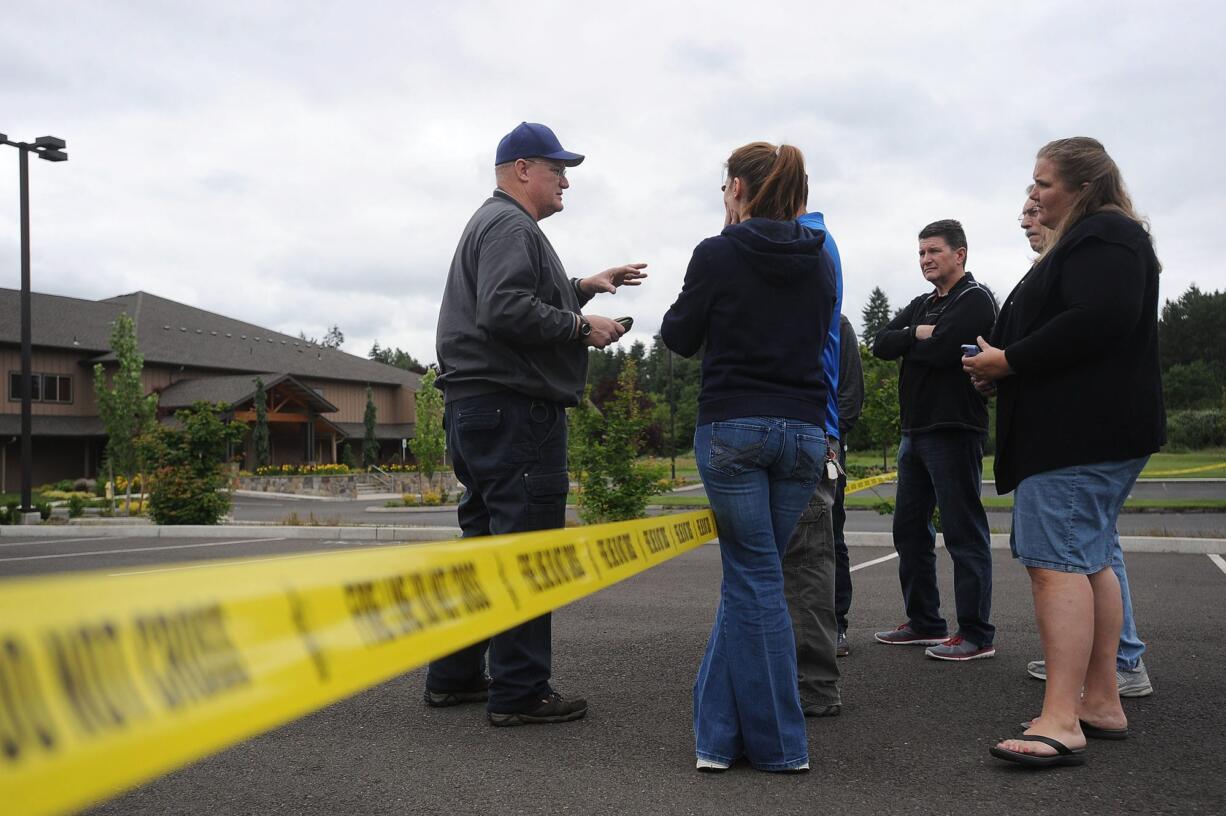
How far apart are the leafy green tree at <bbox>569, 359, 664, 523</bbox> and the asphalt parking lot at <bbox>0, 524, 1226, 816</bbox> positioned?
773 centimetres

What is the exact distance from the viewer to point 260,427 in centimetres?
4131

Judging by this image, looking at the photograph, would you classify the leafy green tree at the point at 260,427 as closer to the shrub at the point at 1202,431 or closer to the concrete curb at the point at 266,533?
the concrete curb at the point at 266,533

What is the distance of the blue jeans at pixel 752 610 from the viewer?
9.85 feet

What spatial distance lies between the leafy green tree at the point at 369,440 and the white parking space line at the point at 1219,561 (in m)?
45.2

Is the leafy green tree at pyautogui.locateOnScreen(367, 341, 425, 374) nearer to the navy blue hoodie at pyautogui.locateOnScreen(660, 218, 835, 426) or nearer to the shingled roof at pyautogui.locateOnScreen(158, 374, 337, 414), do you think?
the shingled roof at pyautogui.locateOnScreen(158, 374, 337, 414)

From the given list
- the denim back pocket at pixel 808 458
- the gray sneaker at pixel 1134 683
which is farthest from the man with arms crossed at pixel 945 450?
the denim back pocket at pixel 808 458

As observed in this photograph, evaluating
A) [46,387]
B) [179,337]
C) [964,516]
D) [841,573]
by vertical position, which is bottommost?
[841,573]

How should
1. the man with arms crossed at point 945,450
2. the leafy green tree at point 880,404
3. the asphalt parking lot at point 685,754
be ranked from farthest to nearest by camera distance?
the leafy green tree at point 880,404 < the man with arms crossed at point 945,450 < the asphalt parking lot at point 685,754

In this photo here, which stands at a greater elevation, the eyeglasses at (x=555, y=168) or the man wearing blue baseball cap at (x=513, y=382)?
the eyeglasses at (x=555, y=168)

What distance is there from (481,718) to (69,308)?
4952 centimetres

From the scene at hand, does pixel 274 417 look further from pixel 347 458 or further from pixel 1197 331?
pixel 1197 331

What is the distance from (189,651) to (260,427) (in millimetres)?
43058

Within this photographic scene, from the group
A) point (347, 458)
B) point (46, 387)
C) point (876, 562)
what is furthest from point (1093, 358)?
point (46, 387)

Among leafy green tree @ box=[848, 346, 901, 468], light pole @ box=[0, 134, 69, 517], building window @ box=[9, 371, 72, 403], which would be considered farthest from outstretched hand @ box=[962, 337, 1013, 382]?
building window @ box=[9, 371, 72, 403]
